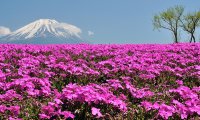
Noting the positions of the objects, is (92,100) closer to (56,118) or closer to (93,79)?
(56,118)

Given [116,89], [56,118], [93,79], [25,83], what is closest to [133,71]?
[93,79]

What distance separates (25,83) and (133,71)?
4.31 meters

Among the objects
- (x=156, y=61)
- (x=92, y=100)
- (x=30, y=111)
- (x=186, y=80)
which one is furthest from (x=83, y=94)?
(x=156, y=61)

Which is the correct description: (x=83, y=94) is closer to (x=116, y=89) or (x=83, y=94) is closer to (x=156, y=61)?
(x=116, y=89)

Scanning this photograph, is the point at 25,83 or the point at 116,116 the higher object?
the point at 25,83

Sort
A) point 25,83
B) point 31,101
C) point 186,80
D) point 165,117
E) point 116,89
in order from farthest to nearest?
point 186,80 → point 116,89 → point 25,83 → point 31,101 → point 165,117

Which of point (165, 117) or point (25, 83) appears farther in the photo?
point (25, 83)

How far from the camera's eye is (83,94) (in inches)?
287

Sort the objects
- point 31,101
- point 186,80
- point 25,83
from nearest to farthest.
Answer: point 31,101, point 25,83, point 186,80

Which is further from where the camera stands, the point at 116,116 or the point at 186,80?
the point at 186,80

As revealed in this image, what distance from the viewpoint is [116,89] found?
9.27 metres

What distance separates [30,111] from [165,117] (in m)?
2.64

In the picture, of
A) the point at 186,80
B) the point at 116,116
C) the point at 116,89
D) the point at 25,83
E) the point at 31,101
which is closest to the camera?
the point at 116,116

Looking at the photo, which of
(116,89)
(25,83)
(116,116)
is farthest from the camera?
(116,89)
